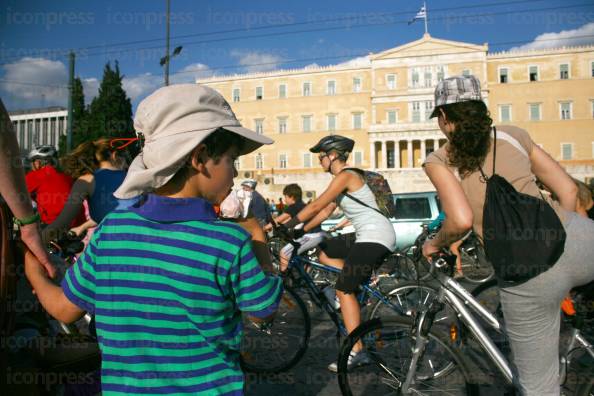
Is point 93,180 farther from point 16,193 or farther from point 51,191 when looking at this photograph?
point 16,193

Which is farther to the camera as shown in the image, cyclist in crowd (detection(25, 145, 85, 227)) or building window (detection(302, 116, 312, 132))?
building window (detection(302, 116, 312, 132))

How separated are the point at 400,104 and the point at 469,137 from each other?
59135 mm

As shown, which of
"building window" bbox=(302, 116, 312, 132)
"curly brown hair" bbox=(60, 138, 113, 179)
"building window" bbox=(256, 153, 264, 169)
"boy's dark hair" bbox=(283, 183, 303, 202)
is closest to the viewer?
"curly brown hair" bbox=(60, 138, 113, 179)

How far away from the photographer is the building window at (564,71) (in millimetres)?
56750

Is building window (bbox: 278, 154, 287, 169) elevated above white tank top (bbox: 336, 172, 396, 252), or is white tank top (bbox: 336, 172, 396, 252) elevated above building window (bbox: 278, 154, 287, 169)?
building window (bbox: 278, 154, 287, 169)

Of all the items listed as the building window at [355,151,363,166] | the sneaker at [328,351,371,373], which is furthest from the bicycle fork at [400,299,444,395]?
the building window at [355,151,363,166]

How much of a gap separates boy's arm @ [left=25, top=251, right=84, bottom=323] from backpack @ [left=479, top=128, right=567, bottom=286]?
5.70 ft

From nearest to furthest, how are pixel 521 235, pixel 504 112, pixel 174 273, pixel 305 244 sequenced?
pixel 174 273 < pixel 521 235 < pixel 305 244 < pixel 504 112

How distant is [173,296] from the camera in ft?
4.44

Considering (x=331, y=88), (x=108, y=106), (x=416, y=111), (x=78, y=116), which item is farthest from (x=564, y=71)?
(x=78, y=116)

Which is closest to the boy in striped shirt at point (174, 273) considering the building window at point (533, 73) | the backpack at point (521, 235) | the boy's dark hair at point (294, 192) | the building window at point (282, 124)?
the backpack at point (521, 235)

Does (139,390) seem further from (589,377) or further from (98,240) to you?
(589,377)

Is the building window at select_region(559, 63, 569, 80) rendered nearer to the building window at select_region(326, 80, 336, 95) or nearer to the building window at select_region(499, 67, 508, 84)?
the building window at select_region(499, 67, 508, 84)

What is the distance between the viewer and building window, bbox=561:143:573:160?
55.4m
